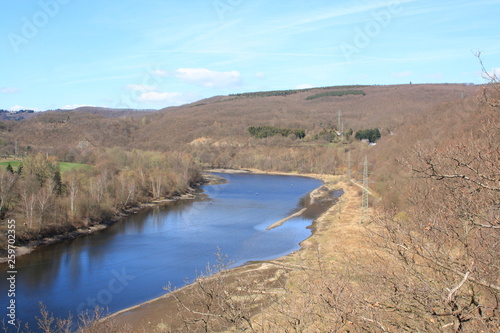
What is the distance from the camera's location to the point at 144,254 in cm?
1886

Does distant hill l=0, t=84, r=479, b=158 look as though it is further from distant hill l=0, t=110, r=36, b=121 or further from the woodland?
distant hill l=0, t=110, r=36, b=121

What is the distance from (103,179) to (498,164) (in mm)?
28294

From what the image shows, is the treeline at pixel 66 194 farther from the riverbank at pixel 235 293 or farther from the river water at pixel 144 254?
the riverbank at pixel 235 293

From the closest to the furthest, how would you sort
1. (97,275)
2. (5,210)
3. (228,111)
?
(97,275) < (5,210) < (228,111)

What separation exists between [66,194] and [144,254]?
978cm

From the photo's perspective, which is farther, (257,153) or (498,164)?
(257,153)

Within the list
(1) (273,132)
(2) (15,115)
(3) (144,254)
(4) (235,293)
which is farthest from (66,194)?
(2) (15,115)

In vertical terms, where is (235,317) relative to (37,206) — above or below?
above

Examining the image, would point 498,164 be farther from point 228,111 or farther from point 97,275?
point 228,111

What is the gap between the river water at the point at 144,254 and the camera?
45.7 feet

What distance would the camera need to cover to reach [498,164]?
11.1ft

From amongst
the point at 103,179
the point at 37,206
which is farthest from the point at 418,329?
the point at 103,179

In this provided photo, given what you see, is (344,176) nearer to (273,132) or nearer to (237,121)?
(273,132)

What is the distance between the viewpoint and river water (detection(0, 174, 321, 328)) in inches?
548
